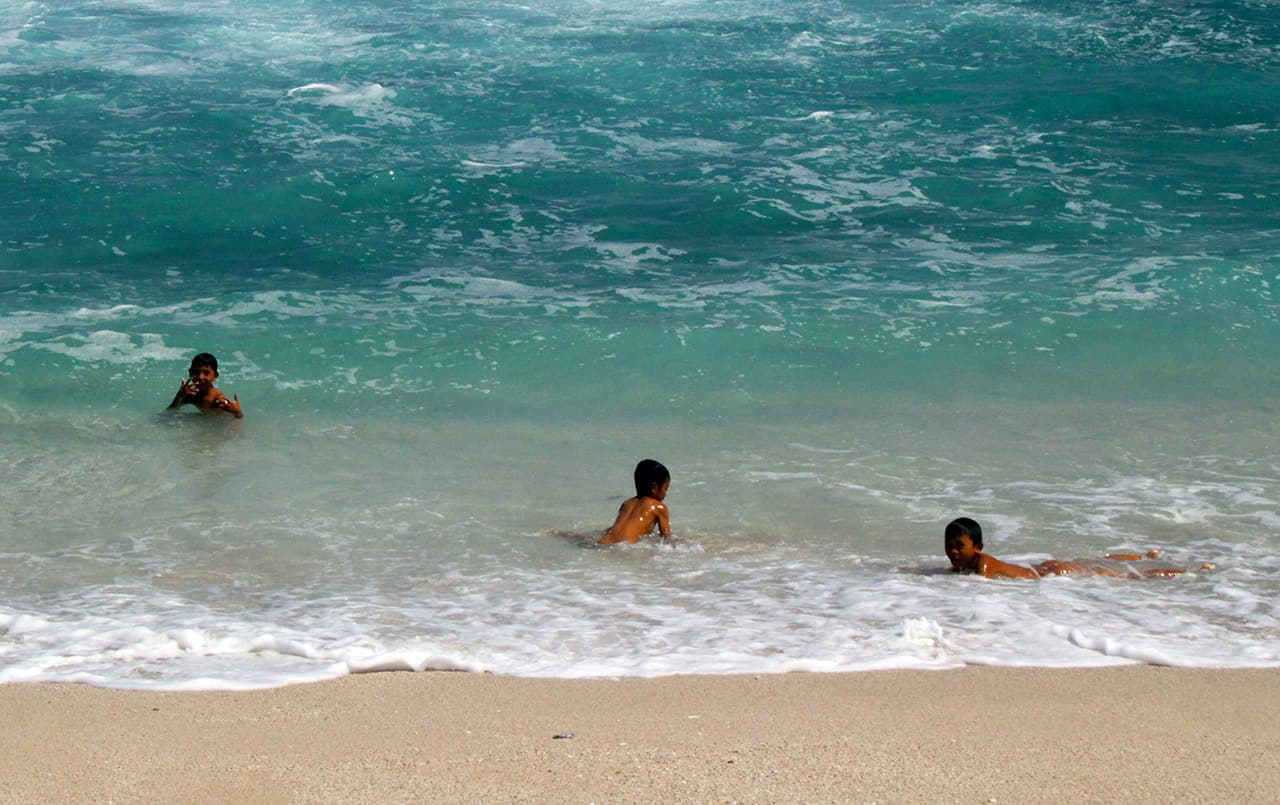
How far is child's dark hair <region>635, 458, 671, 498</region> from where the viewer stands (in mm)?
7297

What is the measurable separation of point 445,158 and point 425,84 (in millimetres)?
3026

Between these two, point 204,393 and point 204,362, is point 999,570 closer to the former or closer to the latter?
point 204,393

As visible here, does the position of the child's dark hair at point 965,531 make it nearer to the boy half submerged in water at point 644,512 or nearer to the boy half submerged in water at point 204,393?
the boy half submerged in water at point 644,512

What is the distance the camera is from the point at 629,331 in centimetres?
1162

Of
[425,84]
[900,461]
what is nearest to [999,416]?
[900,461]

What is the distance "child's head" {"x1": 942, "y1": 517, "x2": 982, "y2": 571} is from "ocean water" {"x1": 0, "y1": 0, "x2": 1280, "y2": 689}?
19 cm

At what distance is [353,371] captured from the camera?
10867 millimetres

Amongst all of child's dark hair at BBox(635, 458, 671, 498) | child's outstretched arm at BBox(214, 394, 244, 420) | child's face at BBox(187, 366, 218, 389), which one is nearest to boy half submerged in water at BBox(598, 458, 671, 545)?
child's dark hair at BBox(635, 458, 671, 498)

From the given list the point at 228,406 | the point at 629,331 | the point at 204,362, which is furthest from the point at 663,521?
the point at 629,331

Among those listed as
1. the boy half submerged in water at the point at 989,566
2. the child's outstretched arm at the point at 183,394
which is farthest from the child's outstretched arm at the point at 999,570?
the child's outstretched arm at the point at 183,394

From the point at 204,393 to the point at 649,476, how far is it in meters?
4.08

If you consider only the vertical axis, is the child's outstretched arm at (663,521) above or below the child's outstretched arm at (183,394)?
below

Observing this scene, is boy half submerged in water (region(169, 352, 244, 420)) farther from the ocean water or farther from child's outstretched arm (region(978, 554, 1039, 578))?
child's outstretched arm (region(978, 554, 1039, 578))

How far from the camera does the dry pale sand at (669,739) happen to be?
159 inches
